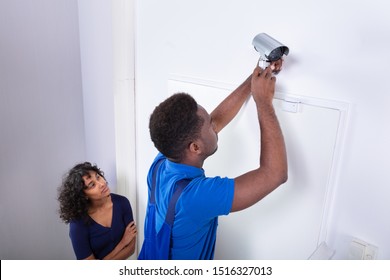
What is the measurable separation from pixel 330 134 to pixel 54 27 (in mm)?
1332

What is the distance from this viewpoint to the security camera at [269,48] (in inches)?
40.1

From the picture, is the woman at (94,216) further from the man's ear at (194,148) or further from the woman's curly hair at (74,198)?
the man's ear at (194,148)

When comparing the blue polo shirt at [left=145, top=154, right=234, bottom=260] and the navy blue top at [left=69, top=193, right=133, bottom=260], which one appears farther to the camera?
the navy blue top at [left=69, top=193, right=133, bottom=260]

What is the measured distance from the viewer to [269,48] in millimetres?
1019

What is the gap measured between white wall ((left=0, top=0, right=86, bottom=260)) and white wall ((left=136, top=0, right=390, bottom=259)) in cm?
68

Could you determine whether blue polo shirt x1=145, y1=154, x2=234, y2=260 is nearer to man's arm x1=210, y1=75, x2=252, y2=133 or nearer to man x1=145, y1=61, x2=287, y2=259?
man x1=145, y1=61, x2=287, y2=259

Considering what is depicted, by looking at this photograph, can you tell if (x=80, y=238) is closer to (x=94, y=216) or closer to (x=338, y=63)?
(x=94, y=216)

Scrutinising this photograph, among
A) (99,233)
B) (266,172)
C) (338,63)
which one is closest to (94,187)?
(99,233)

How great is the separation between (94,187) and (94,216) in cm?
13

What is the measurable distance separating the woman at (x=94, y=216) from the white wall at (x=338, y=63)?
2.16ft

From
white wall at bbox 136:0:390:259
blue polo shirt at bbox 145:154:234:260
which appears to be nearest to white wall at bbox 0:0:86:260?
white wall at bbox 136:0:390:259

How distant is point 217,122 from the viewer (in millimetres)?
1243

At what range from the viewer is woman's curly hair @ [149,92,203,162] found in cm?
98
